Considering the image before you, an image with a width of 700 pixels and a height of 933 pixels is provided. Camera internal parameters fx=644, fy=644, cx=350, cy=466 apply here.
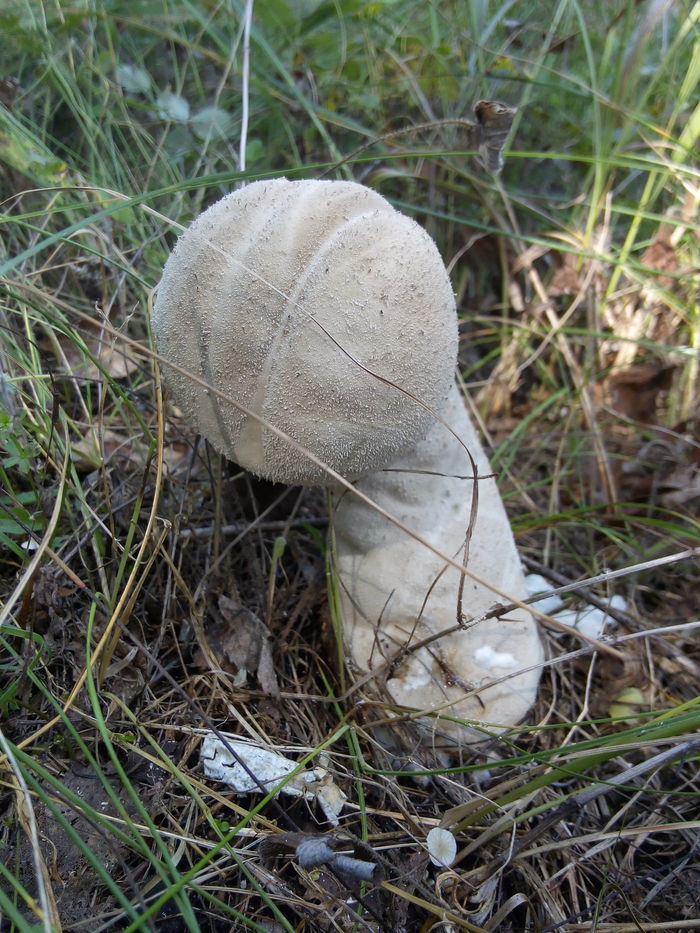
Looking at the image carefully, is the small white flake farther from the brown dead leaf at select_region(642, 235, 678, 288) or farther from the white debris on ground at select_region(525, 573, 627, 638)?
the brown dead leaf at select_region(642, 235, 678, 288)

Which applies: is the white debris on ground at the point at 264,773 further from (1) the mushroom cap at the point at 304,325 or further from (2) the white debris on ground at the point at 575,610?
(2) the white debris on ground at the point at 575,610

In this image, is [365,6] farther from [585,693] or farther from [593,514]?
[585,693]

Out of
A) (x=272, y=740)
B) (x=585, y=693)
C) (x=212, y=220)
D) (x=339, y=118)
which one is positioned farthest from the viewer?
(x=339, y=118)

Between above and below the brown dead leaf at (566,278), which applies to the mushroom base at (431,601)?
below

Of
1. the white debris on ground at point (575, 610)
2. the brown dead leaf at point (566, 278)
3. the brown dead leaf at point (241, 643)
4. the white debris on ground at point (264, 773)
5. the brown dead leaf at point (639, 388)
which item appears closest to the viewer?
the white debris on ground at point (264, 773)

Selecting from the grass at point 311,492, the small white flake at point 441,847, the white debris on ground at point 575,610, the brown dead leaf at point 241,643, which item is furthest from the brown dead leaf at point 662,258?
the small white flake at point 441,847

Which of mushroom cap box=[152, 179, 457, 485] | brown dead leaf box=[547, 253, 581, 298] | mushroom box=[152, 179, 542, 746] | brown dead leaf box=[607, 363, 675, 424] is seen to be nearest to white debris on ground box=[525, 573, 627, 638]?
mushroom box=[152, 179, 542, 746]

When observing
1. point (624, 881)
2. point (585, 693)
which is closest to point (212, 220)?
point (585, 693)
